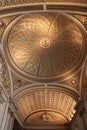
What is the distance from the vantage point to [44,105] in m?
15.5

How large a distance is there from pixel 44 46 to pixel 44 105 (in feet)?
21.2

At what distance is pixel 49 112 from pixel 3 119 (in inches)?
270

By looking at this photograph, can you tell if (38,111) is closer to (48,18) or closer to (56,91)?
(56,91)

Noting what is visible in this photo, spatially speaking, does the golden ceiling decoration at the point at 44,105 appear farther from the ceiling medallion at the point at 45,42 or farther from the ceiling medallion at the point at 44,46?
the ceiling medallion at the point at 45,42

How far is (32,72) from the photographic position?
12500mm

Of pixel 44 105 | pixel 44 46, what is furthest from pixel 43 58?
pixel 44 105

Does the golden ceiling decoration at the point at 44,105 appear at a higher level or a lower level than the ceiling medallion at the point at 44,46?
lower

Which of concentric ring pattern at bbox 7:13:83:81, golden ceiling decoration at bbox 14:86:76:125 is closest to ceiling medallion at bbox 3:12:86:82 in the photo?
concentric ring pattern at bbox 7:13:83:81

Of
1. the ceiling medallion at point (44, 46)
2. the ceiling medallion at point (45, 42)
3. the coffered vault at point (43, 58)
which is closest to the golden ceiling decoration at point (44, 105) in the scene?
the coffered vault at point (43, 58)

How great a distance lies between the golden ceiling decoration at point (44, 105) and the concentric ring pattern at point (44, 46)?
133 centimetres

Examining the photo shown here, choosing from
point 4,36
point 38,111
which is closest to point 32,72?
point 4,36

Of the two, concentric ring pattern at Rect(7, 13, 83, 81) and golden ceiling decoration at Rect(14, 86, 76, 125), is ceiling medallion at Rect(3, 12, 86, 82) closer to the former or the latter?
concentric ring pattern at Rect(7, 13, 83, 81)

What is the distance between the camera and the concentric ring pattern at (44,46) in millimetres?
9944

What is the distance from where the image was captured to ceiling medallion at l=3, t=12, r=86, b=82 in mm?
9867
